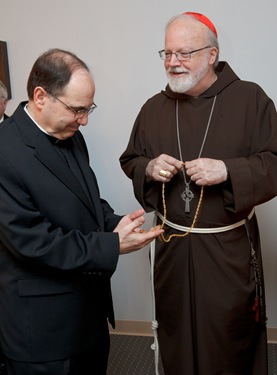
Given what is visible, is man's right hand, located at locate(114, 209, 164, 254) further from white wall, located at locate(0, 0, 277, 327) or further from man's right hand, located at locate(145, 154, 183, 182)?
white wall, located at locate(0, 0, 277, 327)

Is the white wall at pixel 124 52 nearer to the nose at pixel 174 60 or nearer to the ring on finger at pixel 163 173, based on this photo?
the nose at pixel 174 60

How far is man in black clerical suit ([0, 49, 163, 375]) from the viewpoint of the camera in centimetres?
136

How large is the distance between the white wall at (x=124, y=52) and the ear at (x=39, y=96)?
1404 millimetres

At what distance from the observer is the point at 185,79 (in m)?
1.86

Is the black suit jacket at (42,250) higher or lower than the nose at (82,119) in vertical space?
lower

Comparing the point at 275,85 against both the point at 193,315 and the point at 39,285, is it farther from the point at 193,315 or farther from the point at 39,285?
the point at 39,285

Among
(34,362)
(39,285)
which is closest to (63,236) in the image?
(39,285)

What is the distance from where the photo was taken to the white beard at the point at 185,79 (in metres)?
1.86

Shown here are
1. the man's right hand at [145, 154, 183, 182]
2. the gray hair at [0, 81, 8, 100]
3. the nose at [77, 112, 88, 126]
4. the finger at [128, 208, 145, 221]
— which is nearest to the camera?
the nose at [77, 112, 88, 126]

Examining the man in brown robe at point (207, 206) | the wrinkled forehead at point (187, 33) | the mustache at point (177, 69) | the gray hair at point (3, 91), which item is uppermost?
the wrinkled forehead at point (187, 33)

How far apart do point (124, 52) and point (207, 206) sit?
51.4 inches

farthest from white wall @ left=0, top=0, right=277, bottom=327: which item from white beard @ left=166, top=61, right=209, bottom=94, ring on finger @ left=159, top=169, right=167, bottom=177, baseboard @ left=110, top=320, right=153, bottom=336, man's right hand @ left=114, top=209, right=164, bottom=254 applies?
man's right hand @ left=114, top=209, right=164, bottom=254

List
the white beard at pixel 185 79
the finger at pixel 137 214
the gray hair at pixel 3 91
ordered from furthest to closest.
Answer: the gray hair at pixel 3 91, the white beard at pixel 185 79, the finger at pixel 137 214

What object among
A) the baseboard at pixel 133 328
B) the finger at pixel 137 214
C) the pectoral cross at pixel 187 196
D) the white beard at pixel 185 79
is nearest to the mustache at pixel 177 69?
the white beard at pixel 185 79
